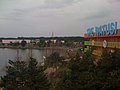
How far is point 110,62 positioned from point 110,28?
53.8ft

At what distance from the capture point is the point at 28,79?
47.7 feet

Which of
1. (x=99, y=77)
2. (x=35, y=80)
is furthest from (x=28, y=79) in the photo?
(x=99, y=77)

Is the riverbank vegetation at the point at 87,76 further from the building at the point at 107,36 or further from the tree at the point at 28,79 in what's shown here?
the building at the point at 107,36

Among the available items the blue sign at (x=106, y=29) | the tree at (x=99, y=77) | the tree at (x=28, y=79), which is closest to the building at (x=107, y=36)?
the blue sign at (x=106, y=29)

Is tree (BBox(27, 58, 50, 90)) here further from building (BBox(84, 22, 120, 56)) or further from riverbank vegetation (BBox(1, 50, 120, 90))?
building (BBox(84, 22, 120, 56))

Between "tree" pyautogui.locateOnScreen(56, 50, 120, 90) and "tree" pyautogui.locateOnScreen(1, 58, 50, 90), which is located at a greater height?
"tree" pyautogui.locateOnScreen(56, 50, 120, 90)

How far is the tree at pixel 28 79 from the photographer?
14.4m

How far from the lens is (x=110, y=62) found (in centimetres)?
1093

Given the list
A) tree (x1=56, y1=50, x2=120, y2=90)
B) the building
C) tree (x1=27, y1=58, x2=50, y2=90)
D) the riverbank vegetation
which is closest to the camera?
tree (x1=56, y1=50, x2=120, y2=90)

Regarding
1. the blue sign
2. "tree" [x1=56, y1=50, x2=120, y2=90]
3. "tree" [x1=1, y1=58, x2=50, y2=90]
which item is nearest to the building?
the blue sign

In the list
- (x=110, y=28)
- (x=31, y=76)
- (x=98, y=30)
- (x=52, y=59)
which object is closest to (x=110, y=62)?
(x=31, y=76)

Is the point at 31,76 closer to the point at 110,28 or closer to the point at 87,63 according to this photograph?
the point at 87,63

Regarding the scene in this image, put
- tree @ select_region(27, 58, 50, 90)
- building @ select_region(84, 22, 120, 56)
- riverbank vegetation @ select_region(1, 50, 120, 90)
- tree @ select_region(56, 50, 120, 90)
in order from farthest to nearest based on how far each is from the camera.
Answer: building @ select_region(84, 22, 120, 56) → tree @ select_region(27, 58, 50, 90) → riverbank vegetation @ select_region(1, 50, 120, 90) → tree @ select_region(56, 50, 120, 90)

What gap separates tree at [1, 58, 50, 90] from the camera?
14352 mm
